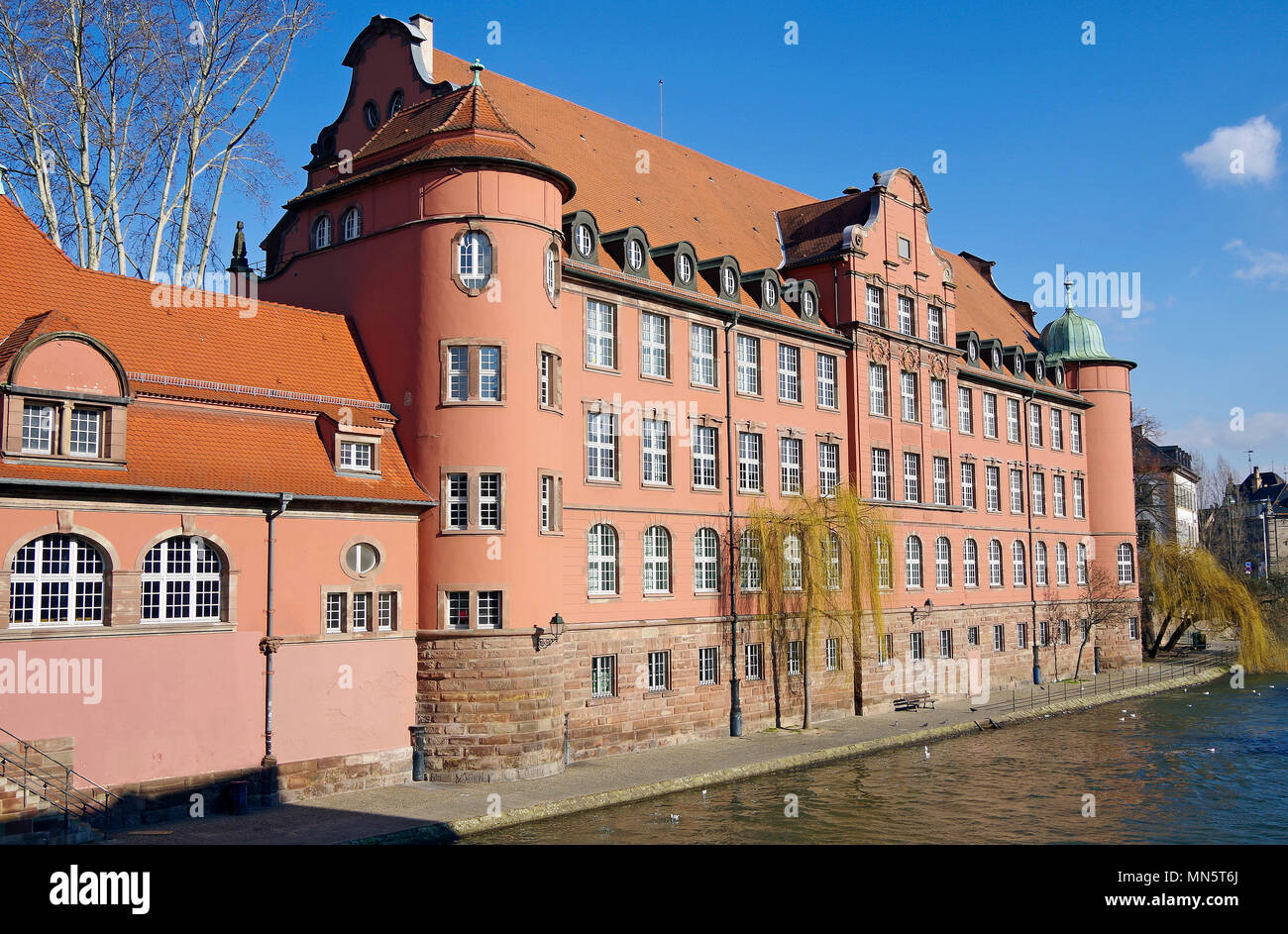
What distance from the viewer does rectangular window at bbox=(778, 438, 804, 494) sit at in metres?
36.6

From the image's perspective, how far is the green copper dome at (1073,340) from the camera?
57125 millimetres

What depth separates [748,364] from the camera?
118 feet

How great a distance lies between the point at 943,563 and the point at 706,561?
1406 cm

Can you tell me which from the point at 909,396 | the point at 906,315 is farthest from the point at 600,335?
the point at 906,315

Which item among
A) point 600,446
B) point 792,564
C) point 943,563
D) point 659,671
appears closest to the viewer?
point 600,446

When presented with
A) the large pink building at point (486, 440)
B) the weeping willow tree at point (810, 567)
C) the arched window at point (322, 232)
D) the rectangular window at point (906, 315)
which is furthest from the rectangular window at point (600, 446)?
the rectangular window at point (906, 315)

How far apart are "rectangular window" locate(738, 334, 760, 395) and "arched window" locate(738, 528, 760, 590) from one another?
4450 mm

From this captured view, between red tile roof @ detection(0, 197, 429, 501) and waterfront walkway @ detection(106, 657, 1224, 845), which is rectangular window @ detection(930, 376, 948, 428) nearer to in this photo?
waterfront walkway @ detection(106, 657, 1224, 845)

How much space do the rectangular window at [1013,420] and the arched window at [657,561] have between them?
23.7 meters

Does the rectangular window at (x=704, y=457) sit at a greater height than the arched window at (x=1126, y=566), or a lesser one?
greater

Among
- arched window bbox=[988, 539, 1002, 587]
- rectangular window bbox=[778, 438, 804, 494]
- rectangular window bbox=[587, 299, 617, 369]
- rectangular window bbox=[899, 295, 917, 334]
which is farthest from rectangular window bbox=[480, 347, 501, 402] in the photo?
arched window bbox=[988, 539, 1002, 587]

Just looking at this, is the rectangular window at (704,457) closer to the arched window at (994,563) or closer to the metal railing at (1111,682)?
→ the metal railing at (1111,682)

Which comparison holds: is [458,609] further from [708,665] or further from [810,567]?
[810,567]
